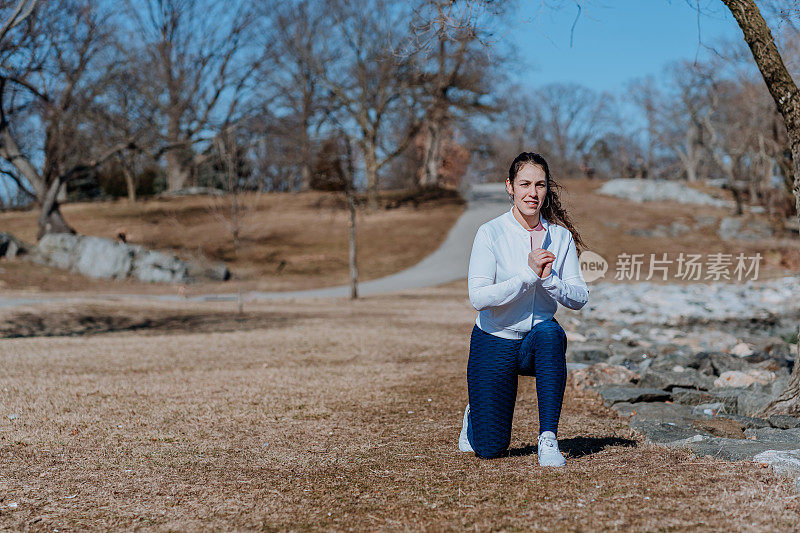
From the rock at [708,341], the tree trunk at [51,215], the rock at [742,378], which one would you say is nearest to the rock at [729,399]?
Answer: the rock at [742,378]

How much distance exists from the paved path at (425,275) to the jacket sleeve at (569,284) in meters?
15.6

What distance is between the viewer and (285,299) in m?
21.6

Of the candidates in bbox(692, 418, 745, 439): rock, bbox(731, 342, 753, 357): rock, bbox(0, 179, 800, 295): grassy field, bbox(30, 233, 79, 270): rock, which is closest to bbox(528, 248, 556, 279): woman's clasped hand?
bbox(692, 418, 745, 439): rock

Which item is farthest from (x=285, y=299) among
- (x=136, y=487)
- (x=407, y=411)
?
(x=136, y=487)

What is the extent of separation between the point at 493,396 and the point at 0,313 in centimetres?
1323

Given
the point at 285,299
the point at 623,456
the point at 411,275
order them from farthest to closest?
the point at 411,275, the point at 285,299, the point at 623,456

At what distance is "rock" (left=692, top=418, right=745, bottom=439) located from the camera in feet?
17.0

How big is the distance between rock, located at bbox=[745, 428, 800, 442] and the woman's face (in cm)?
227

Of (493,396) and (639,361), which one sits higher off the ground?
(493,396)

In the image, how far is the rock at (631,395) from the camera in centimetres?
656

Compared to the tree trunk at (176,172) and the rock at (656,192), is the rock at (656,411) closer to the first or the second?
the rock at (656,192)

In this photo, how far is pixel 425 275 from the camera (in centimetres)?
3003

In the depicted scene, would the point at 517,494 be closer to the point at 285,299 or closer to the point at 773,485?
the point at 773,485

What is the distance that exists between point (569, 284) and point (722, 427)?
2322mm
